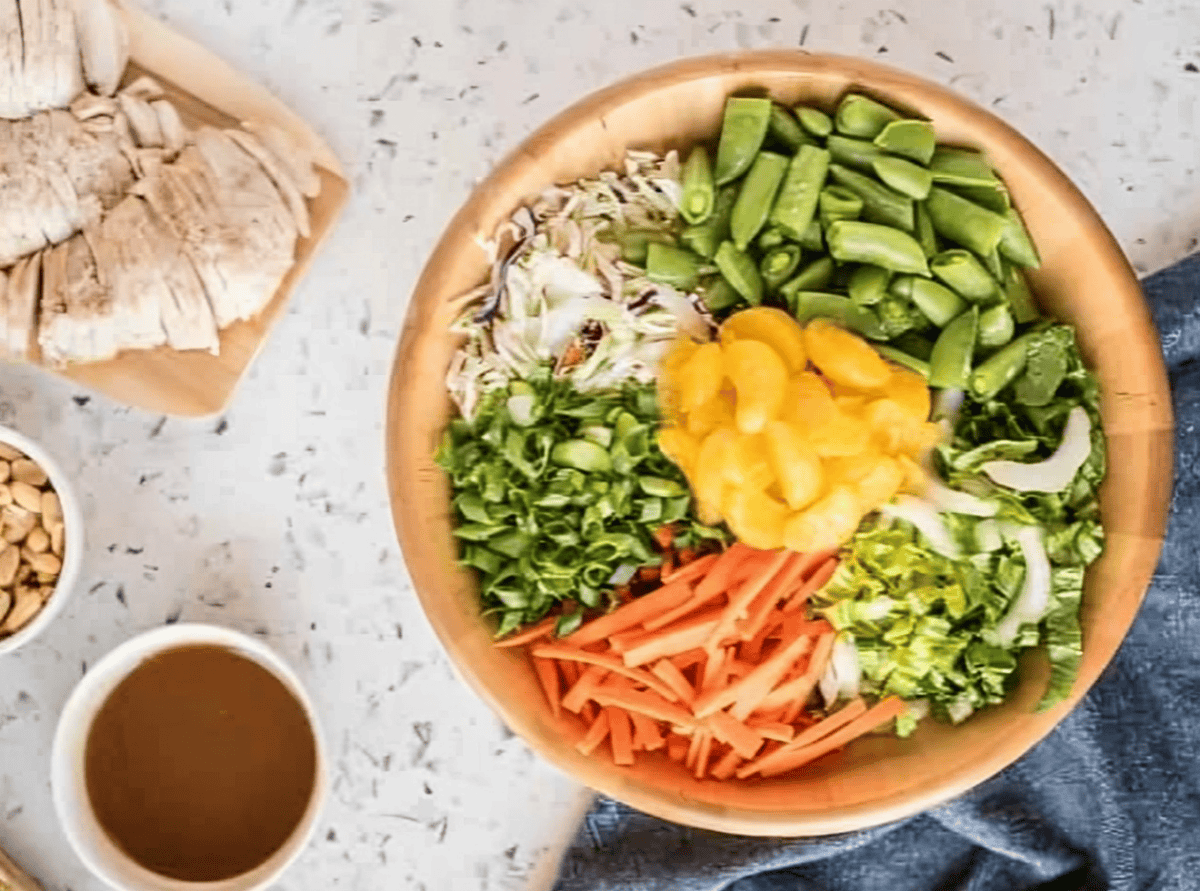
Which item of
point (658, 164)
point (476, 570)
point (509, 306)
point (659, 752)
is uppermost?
point (658, 164)

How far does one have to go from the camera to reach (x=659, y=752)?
4.30ft

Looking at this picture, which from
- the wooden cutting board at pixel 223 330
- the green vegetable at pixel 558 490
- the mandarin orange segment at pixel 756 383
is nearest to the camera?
the mandarin orange segment at pixel 756 383

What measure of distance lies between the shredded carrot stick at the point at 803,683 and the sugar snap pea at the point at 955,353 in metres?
0.23

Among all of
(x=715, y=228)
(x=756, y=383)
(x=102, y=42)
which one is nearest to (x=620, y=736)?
(x=756, y=383)

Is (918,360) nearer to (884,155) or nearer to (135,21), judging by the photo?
(884,155)

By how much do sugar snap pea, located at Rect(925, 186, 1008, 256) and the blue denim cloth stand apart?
256mm

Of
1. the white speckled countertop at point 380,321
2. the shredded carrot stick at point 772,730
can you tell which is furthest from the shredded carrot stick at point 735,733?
the white speckled countertop at point 380,321

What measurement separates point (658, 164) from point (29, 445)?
60 centimetres

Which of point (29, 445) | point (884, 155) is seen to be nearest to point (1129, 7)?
point (884, 155)

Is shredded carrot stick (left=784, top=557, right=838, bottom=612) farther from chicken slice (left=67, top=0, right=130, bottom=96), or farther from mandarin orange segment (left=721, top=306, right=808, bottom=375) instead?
chicken slice (left=67, top=0, right=130, bottom=96)

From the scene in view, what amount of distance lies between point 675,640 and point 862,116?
44cm

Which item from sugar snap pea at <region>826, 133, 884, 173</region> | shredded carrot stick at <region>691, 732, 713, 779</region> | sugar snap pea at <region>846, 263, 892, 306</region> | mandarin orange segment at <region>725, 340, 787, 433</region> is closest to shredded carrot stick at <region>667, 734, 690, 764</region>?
shredded carrot stick at <region>691, 732, 713, 779</region>

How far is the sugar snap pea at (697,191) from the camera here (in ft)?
4.14

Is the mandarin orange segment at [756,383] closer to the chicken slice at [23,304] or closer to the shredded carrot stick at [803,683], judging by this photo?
the shredded carrot stick at [803,683]
